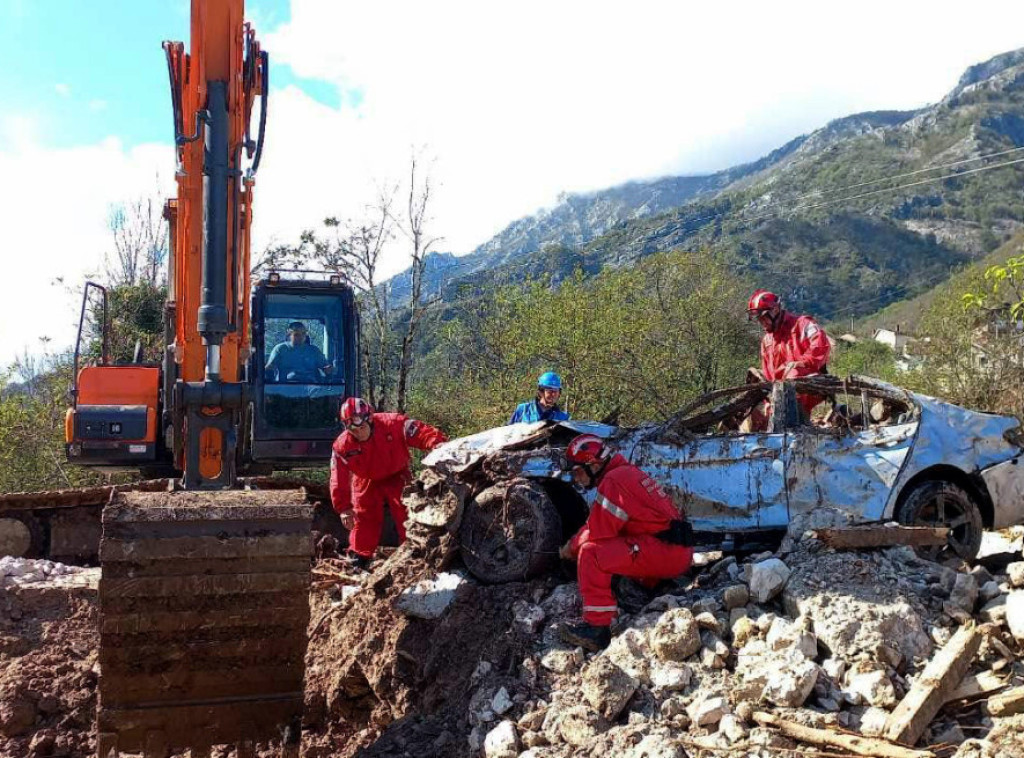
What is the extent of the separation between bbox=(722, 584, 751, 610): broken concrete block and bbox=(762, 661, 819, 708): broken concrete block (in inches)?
31.5

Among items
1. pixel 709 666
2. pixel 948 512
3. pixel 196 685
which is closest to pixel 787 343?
pixel 948 512

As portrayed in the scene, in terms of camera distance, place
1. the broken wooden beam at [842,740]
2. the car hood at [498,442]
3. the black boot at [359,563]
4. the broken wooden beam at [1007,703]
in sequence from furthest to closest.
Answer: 1. the black boot at [359,563]
2. the car hood at [498,442]
3. the broken wooden beam at [1007,703]
4. the broken wooden beam at [842,740]

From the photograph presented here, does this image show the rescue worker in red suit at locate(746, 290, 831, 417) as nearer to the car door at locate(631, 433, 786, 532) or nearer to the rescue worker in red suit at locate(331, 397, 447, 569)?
the car door at locate(631, 433, 786, 532)

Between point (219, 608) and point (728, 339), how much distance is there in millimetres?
14728

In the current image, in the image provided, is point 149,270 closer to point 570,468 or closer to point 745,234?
point 570,468

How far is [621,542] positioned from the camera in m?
5.96

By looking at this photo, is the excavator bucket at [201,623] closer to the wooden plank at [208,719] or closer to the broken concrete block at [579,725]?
the wooden plank at [208,719]

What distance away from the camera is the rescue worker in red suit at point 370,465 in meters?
7.79

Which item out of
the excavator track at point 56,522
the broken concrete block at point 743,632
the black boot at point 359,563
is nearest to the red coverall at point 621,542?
the broken concrete block at point 743,632

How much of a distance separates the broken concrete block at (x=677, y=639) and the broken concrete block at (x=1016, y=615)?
1758 mm

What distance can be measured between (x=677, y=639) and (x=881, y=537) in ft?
5.69

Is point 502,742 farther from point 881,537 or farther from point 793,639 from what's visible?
point 881,537

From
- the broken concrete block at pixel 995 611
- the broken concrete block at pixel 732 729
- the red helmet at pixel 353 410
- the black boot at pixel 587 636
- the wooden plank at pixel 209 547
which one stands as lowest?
the broken concrete block at pixel 732 729

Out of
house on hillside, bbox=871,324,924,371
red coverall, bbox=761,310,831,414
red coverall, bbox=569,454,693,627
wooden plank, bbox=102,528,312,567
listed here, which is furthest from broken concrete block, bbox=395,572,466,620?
house on hillside, bbox=871,324,924,371
